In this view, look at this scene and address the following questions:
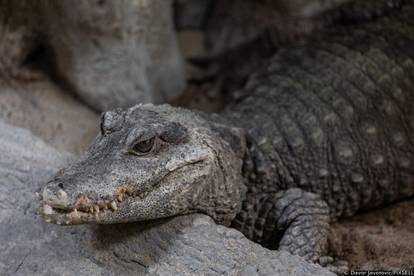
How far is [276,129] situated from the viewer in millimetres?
3684

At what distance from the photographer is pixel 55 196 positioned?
2543 mm

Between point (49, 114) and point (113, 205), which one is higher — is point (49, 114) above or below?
below

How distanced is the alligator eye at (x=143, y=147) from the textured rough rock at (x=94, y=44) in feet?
5.40

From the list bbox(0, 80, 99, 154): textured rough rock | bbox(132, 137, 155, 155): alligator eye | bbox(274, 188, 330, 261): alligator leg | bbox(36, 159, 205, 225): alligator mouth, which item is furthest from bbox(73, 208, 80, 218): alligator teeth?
bbox(0, 80, 99, 154): textured rough rock

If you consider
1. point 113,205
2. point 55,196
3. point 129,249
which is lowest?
point 129,249

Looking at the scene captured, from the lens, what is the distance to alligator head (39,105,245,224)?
2609 millimetres

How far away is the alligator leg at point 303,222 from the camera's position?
327cm

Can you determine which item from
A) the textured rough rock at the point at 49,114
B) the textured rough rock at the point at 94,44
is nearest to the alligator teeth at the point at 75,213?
the textured rough rock at the point at 49,114

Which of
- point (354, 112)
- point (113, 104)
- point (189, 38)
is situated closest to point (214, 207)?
point (354, 112)

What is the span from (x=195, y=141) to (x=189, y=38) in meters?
2.92

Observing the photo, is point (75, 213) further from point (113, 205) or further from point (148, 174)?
point (148, 174)

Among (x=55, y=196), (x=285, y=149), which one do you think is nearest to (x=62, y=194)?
(x=55, y=196)

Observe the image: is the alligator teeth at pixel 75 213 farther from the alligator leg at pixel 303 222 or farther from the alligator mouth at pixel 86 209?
the alligator leg at pixel 303 222

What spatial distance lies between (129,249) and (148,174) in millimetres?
368
